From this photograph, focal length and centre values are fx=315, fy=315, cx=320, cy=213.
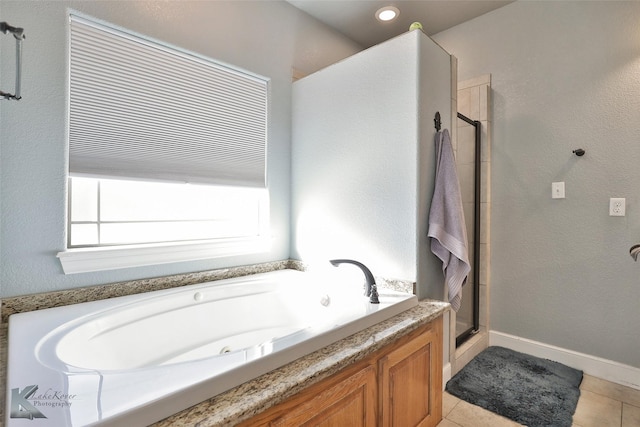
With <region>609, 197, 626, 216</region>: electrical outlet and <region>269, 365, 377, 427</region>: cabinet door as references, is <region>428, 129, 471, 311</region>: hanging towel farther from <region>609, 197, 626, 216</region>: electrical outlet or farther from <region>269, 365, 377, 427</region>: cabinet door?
<region>609, 197, 626, 216</region>: electrical outlet

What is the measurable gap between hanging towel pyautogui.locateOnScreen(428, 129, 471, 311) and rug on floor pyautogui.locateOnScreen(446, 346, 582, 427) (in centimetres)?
67

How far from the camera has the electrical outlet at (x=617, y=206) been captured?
2033mm

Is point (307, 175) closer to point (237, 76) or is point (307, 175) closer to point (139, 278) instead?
point (237, 76)

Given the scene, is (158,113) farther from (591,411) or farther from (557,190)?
(591,411)

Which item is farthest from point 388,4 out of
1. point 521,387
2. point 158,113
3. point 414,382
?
point 521,387

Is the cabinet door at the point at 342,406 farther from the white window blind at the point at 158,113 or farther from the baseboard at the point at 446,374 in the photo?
the white window blind at the point at 158,113

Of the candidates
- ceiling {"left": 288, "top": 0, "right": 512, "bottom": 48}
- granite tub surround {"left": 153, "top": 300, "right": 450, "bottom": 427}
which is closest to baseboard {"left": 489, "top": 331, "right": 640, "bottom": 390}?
granite tub surround {"left": 153, "top": 300, "right": 450, "bottom": 427}

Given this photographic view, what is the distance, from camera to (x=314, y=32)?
8.51ft

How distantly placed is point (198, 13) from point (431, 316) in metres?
2.17

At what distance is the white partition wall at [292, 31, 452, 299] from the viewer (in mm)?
1732

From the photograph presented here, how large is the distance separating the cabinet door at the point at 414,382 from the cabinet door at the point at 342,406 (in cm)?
8

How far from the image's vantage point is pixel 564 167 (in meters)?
2.27

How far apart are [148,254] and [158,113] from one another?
80cm

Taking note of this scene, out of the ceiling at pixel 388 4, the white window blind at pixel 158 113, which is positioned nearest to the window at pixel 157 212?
the white window blind at pixel 158 113
